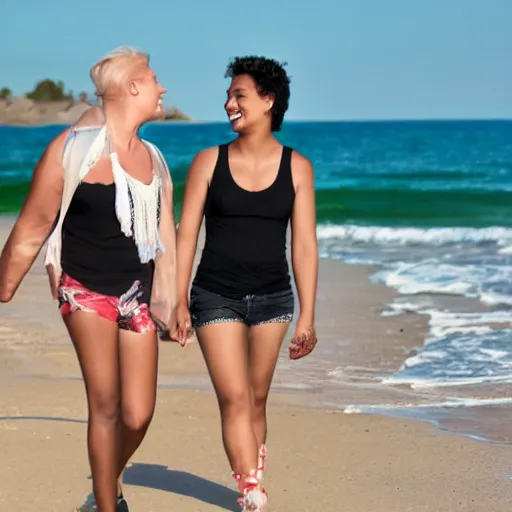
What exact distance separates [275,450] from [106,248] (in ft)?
6.55

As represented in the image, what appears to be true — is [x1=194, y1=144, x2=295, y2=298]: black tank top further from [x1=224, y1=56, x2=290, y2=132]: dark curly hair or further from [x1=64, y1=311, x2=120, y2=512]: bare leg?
[x1=64, y1=311, x2=120, y2=512]: bare leg

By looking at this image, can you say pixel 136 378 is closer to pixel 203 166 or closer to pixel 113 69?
pixel 203 166

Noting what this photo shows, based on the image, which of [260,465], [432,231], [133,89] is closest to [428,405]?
[260,465]

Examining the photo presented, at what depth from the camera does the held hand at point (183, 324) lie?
442 centimetres

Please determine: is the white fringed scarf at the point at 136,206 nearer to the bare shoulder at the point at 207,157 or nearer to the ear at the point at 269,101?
the bare shoulder at the point at 207,157

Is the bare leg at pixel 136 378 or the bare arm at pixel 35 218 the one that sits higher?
the bare arm at pixel 35 218

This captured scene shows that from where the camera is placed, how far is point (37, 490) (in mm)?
4918

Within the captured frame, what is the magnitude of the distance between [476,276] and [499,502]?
8611mm

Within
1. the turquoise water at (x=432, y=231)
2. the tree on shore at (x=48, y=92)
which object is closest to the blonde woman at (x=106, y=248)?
the turquoise water at (x=432, y=231)

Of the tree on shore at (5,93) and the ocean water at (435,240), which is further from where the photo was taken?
the tree on shore at (5,93)

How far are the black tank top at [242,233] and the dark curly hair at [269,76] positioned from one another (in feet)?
0.91

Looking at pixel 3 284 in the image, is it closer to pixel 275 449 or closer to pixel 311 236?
pixel 311 236

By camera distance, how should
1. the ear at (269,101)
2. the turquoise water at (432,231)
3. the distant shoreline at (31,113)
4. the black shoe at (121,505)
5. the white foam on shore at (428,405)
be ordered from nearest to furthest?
the black shoe at (121,505) < the ear at (269,101) < the white foam on shore at (428,405) < the turquoise water at (432,231) < the distant shoreline at (31,113)

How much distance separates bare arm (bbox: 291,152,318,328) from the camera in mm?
4547
